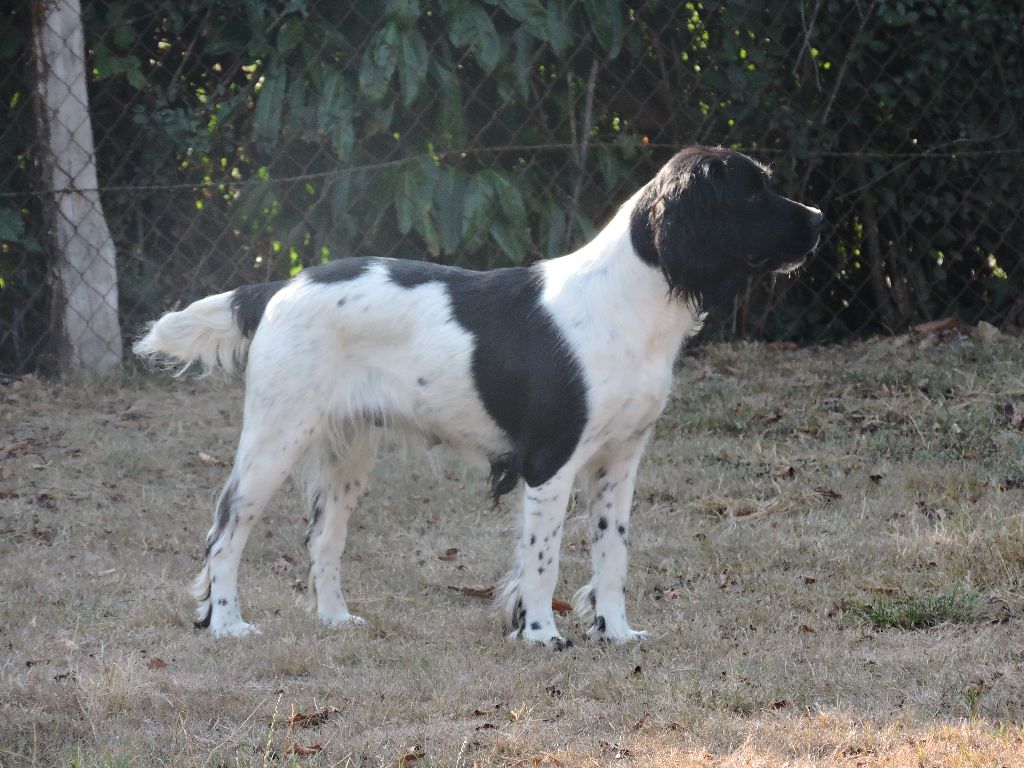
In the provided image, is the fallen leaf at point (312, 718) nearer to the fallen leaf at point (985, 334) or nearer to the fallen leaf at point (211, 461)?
the fallen leaf at point (211, 461)

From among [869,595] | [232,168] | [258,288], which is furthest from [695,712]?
[232,168]

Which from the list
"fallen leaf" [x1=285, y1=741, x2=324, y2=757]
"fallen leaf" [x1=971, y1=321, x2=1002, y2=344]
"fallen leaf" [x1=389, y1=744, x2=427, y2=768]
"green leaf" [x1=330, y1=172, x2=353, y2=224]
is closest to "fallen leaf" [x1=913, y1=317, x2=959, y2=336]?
"fallen leaf" [x1=971, y1=321, x2=1002, y2=344]

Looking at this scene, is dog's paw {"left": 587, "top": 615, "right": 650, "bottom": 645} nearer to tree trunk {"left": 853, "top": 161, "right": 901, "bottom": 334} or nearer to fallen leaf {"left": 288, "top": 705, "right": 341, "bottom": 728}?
fallen leaf {"left": 288, "top": 705, "right": 341, "bottom": 728}

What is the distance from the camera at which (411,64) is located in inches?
286

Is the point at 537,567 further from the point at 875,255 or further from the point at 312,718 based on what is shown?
the point at 875,255

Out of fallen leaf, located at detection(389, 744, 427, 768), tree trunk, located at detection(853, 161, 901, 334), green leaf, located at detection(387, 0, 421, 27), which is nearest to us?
fallen leaf, located at detection(389, 744, 427, 768)

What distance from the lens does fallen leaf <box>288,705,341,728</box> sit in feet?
11.8

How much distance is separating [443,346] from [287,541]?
62.9 inches

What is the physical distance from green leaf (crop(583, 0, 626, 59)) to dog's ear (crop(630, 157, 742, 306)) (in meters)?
3.41

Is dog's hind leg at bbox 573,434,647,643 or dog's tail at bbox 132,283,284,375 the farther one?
dog's tail at bbox 132,283,284,375

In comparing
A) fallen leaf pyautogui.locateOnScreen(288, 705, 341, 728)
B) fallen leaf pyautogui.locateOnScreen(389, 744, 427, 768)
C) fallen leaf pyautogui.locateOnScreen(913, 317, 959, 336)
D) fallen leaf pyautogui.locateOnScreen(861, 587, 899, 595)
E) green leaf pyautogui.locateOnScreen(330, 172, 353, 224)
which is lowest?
fallen leaf pyautogui.locateOnScreen(288, 705, 341, 728)

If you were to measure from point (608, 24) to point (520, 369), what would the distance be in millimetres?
3750

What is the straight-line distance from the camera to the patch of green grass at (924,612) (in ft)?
14.3

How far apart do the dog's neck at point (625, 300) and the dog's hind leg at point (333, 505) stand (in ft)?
3.01
